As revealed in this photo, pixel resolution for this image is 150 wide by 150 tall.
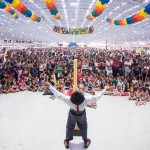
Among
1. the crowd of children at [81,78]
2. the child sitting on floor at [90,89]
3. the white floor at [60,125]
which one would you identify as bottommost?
the white floor at [60,125]

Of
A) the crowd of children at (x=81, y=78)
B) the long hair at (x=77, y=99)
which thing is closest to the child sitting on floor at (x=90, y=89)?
the crowd of children at (x=81, y=78)

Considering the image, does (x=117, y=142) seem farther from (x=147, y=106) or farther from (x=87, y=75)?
(x=87, y=75)

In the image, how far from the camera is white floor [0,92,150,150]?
4.13m

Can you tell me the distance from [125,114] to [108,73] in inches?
153

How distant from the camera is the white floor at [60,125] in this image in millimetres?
4133

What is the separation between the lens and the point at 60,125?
505 cm

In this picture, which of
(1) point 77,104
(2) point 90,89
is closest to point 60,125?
(1) point 77,104

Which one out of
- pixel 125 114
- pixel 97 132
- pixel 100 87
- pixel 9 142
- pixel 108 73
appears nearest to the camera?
pixel 9 142

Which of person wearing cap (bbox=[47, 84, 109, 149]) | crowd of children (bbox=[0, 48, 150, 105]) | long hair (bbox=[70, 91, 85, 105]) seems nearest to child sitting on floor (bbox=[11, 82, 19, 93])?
crowd of children (bbox=[0, 48, 150, 105])

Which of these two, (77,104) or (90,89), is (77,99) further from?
(90,89)

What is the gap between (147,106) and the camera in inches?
260

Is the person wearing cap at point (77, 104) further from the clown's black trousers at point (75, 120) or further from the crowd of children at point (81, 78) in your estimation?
the crowd of children at point (81, 78)

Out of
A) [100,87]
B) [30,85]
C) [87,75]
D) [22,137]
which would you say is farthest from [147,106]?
[30,85]

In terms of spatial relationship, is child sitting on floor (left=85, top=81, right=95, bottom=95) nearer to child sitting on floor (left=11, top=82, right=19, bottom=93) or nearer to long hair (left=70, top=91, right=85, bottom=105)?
child sitting on floor (left=11, top=82, right=19, bottom=93)
